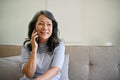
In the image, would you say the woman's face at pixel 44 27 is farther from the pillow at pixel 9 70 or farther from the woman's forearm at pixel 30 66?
the pillow at pixel 9 70

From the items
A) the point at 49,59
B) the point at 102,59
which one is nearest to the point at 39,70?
the point at 49,59

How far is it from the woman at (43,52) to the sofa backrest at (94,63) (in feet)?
1.35

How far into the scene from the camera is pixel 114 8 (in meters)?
2.56

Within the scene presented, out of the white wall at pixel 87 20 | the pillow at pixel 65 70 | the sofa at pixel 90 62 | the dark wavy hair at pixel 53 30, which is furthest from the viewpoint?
the white wall at pixel 87 20

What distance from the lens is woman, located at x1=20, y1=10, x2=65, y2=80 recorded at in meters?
1.50

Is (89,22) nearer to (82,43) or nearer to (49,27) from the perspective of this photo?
(82,43)

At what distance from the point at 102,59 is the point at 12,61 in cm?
99

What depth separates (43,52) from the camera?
1.61m

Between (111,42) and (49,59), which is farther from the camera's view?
(111,42)

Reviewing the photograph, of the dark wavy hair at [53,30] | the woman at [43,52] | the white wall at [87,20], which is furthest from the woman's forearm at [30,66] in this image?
the white wall at [87,20]

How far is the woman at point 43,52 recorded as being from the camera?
1.50m

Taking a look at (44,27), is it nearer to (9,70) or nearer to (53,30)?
(53,30)

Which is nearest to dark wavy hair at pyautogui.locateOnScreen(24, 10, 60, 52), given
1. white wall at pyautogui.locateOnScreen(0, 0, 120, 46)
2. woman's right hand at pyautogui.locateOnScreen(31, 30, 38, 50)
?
woman's right hand at pyautogui.locateOnScreen(31, 30, 38, 50)

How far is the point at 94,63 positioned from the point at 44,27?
781mm
